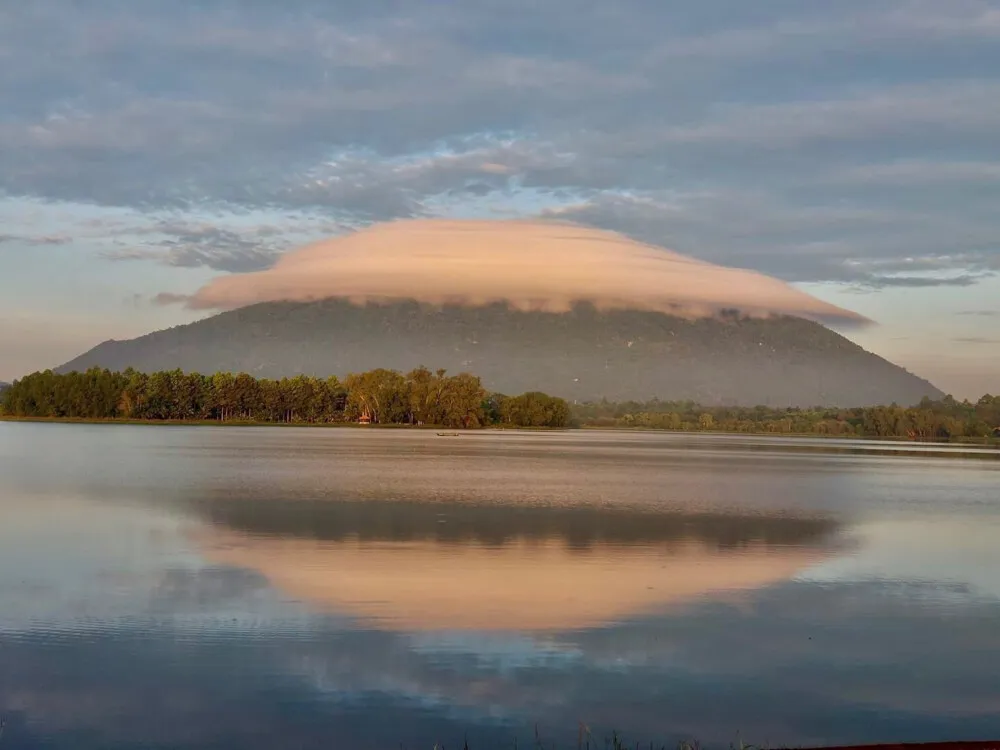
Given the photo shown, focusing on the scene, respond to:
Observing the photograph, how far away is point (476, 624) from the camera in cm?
1684

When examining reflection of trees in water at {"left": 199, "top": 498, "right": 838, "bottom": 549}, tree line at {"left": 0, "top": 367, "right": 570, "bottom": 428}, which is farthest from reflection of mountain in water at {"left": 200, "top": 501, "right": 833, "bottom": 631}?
tree line at {"left": 0, "top": 367, "right": 570, "bottom": 428}

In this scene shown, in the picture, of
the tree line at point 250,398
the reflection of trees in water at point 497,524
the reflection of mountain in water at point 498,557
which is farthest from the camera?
the tree line at point 250,398

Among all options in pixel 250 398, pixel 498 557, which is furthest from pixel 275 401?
pixel 498 557

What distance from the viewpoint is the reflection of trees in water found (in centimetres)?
2853

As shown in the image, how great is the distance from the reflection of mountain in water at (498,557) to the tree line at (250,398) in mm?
148134

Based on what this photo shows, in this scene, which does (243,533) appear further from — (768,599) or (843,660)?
(843,660)

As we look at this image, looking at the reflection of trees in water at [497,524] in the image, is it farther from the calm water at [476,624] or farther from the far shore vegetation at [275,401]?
the far shore vegetation at [275,401]

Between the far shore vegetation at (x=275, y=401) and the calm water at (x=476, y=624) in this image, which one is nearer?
the calm water at (x=476, y=624)

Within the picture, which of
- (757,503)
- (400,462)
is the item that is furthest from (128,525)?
(400,462)

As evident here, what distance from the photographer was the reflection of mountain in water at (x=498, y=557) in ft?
60.1

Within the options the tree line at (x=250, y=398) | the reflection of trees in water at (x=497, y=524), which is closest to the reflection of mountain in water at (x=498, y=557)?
the reflection of trees in water at (x=497, y=524)

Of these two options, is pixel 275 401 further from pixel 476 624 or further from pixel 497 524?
pixel 476 624

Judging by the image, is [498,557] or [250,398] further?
[250,398]

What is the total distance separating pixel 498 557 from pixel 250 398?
6570 inches
